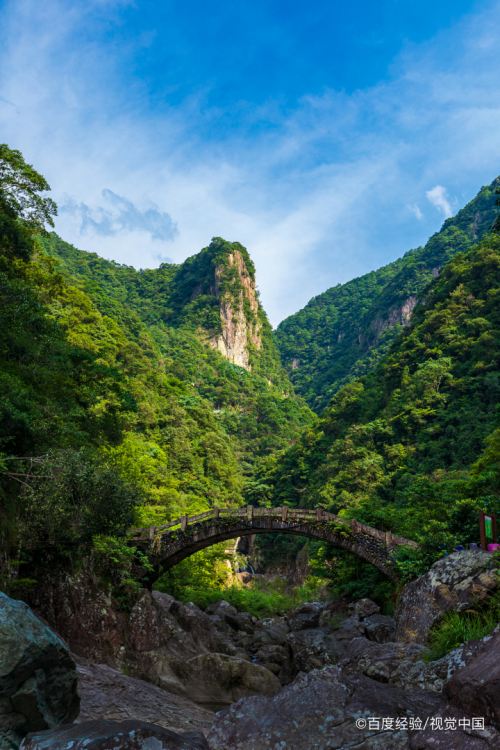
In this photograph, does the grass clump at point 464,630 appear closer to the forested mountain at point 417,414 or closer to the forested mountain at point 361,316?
the forested mountain at point 417,414

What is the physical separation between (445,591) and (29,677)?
24.9 ft

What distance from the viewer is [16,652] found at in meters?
6.00

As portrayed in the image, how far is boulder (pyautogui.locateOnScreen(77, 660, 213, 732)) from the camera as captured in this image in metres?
10.7

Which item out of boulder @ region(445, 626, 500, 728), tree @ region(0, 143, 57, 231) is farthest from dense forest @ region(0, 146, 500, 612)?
boulder @ region(445, 626, 500, 728)

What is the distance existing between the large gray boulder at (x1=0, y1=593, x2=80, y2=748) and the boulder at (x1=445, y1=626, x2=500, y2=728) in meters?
4.58

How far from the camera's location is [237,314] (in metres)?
124

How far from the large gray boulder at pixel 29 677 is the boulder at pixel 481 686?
180 inches

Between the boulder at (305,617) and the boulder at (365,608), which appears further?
the boulder at (305,617)

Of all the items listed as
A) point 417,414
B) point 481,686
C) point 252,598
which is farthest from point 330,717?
point 417,414

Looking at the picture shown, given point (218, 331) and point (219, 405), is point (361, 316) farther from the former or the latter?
point (219, 405)

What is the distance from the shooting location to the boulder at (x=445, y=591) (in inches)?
361

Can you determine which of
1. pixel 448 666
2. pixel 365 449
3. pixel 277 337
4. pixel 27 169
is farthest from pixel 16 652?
pixel 277 337

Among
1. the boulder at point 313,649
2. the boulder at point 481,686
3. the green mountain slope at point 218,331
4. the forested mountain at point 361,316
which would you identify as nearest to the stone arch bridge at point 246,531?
the boulder at point 313,649

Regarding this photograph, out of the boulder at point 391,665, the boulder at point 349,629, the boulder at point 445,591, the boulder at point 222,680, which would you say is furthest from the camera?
the boulder at point 349,629
